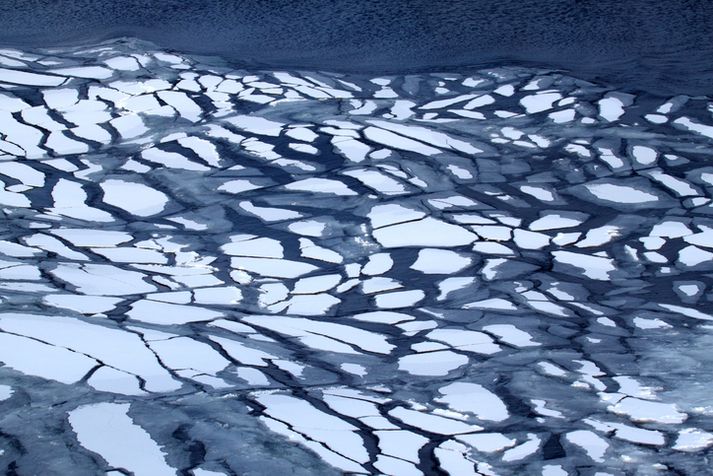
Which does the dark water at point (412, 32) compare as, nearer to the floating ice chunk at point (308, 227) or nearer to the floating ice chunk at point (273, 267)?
the floating ice chunk at point (308, 227)

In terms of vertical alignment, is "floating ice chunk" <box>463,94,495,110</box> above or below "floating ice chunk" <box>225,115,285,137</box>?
above

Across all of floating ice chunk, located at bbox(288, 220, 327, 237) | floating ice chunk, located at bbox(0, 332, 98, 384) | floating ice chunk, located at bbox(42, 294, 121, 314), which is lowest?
floating ice chunk, located at bbox(288, 220, 327, 237)

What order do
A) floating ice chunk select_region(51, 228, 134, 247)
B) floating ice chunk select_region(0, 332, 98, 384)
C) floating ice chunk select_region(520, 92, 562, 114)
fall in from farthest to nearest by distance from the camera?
floating ice chunk select_region(520, 92, 562, 114) → floating ice chunk select_region(51, 228, 134, 247) → floating ice chunk select_region(0, 332, 98, 384)

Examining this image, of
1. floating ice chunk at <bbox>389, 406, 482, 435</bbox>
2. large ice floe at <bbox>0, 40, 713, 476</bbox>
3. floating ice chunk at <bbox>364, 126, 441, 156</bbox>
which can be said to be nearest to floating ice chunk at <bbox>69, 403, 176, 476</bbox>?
large ice floe at <bbox>0, 40, 713, 476</bbox>

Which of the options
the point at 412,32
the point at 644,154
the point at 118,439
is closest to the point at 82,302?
the point at 118,439

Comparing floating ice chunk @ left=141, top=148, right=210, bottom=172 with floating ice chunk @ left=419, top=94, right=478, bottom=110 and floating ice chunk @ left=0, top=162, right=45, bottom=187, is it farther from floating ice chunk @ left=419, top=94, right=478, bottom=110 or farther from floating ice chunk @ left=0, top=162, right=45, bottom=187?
floating ice chunk @ left=419, top=94, right=478, bottom=110

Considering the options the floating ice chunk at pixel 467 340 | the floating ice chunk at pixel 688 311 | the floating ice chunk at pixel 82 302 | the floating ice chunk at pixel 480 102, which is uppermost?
the floating ice chunk at pixel 480 102

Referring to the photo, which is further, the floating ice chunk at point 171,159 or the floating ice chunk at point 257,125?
the floating ice chunk at point 257,125

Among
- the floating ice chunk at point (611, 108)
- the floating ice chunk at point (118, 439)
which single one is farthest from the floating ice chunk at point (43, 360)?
the floating ice chunk at point (611, 108)
